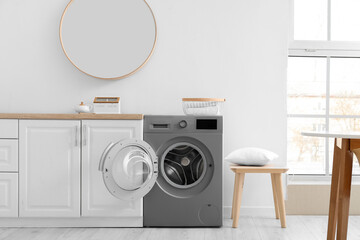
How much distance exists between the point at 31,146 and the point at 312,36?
2.42 m

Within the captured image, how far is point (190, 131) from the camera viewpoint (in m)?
2.87

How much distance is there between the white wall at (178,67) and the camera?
3.33 metres

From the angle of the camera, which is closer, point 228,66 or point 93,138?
point 93,138

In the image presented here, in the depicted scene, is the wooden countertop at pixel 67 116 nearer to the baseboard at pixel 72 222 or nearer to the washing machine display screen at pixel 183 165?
the washing machine display screen at pixel 183 165

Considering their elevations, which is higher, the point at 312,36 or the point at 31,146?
the point at 312,36

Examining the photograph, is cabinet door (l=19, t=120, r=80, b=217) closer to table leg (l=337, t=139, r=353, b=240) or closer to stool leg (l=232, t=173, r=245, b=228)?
stool leg (l=232, t=173, r=245, b=228)

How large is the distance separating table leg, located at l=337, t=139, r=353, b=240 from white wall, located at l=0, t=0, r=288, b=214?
3.90 feet

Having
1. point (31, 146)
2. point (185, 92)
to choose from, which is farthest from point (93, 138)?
point (185, 92)

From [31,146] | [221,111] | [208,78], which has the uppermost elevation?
[208,78]

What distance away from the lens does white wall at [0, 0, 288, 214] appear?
3326 millimetres

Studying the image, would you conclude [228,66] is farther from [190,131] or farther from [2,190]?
[2,190]

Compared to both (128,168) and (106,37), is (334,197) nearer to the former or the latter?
(128,168)

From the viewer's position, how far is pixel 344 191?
2.13 meters

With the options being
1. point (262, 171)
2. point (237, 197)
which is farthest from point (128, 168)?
point (262, 171)
